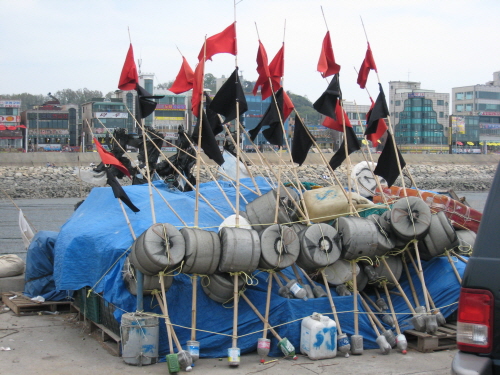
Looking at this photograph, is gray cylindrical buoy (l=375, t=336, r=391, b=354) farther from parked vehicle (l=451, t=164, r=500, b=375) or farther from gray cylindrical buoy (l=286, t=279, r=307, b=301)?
parked vehicle (l=451, t=164, r=500, b=375)

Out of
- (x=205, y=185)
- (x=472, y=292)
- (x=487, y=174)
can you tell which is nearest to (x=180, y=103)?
(x=487, y=174)

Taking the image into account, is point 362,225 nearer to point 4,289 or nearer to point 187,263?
point 187,263

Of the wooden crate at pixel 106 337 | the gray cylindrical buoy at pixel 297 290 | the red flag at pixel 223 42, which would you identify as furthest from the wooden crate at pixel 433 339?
the red flag at pixel 223 42

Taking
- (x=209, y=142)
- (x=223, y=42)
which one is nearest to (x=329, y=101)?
(x=223, y=42)

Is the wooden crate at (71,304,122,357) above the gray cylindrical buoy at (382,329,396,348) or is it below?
below

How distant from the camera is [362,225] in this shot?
8766 mm

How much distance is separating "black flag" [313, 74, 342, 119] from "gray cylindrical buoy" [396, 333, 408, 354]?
358cm

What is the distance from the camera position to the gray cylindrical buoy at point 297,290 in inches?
340

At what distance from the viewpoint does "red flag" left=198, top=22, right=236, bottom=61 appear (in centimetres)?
952

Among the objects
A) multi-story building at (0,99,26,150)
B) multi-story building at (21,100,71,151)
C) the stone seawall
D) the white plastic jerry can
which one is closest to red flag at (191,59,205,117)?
the white plastic jerry can

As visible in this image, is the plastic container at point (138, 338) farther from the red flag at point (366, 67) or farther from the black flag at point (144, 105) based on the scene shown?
the red flag at point (366, 67)

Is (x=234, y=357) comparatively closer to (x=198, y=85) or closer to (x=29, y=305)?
(x=198, y=85)

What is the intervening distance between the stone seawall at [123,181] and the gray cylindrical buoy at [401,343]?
39826mm

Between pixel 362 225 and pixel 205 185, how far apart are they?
5.04 m
